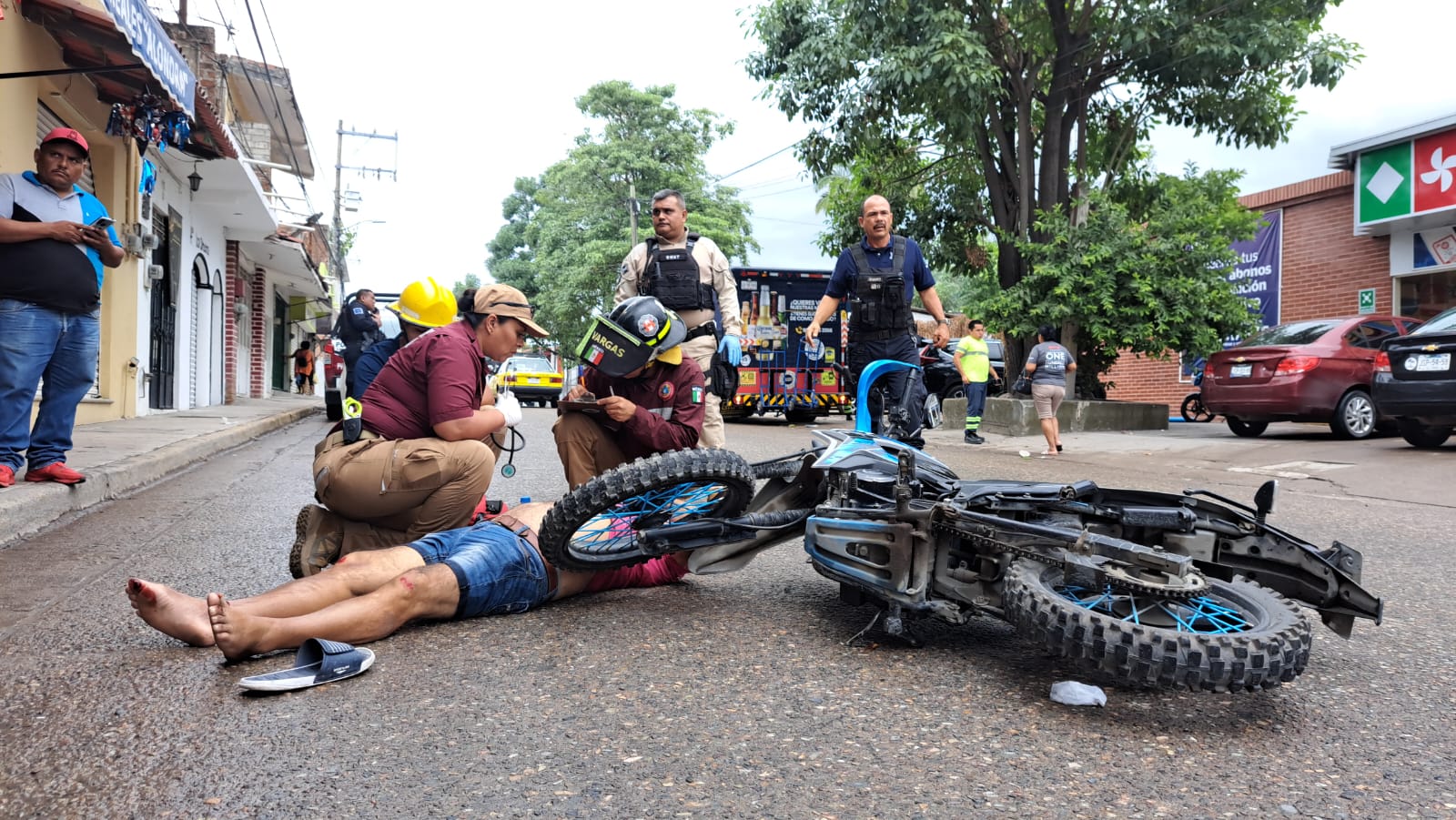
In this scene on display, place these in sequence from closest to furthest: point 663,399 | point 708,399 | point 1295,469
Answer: point 663,399 → point 708,399 → point 1295,469

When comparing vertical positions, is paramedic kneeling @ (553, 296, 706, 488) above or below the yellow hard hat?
below

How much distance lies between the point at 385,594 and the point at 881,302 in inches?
144

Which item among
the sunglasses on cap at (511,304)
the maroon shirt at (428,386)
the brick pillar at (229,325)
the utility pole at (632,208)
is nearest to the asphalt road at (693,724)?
the maroon shirt at (428,386)

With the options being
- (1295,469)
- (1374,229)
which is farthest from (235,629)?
(1374,229)

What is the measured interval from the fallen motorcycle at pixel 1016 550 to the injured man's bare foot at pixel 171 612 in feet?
3.19

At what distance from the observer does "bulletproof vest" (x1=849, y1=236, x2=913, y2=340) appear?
5.73 metres

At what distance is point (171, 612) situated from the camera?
8.68 ft

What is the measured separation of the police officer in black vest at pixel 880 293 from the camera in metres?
5.71

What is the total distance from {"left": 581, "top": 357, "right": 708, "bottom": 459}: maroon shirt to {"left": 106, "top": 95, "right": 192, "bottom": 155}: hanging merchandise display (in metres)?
7.52

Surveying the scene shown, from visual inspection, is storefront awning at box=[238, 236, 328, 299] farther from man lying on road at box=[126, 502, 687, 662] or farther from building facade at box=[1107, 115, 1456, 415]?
man lying on road at box=[126, 502, 687, 662]

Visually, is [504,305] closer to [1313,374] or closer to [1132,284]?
[1313,374]

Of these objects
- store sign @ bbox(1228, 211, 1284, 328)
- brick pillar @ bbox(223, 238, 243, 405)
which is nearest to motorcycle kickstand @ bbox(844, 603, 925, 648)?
store sign @ bbox(1228, 211, 1284, 328)

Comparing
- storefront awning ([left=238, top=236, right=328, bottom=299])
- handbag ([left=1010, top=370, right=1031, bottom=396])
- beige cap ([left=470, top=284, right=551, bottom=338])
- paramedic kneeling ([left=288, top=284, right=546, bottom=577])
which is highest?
storefront awning ([left=238, top=236, right=328, bottom=299])

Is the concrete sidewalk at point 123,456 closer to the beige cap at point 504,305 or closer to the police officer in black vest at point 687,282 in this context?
the beige cap at point 504,305
